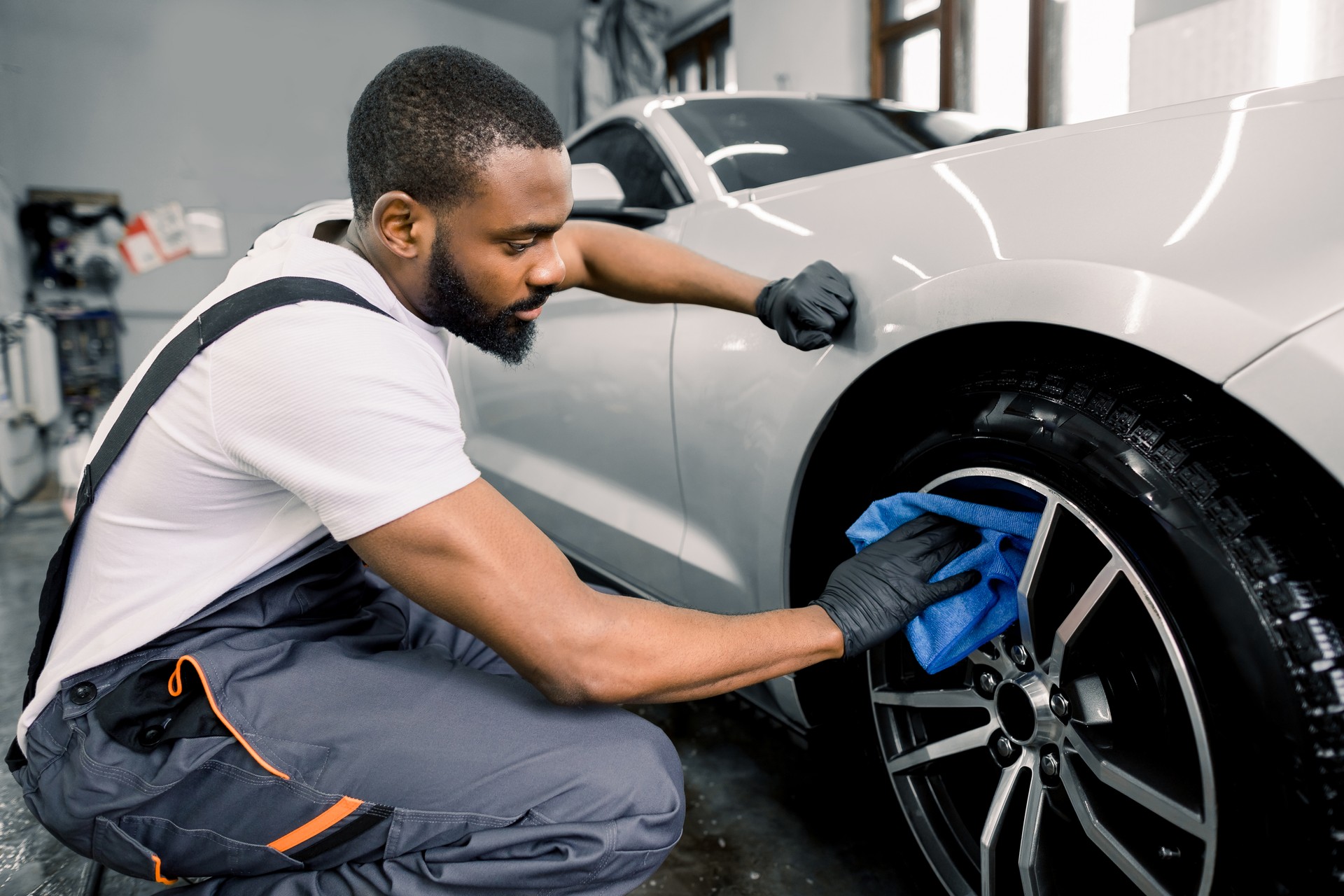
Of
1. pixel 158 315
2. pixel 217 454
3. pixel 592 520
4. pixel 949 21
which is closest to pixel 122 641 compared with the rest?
pixel 217 454

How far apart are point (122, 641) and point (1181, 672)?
1.03 meters

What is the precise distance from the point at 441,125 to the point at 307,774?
708 millimetres

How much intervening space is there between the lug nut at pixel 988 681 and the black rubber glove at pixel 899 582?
0.09m

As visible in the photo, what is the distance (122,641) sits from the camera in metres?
0.87

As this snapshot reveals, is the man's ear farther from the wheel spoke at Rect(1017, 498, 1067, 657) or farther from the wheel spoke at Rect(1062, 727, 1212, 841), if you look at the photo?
the wheel spoke at Rect(1062, 727, 1212, 841)

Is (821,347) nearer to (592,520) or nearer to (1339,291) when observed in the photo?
(1339,291)

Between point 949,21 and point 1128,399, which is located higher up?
point 949,21

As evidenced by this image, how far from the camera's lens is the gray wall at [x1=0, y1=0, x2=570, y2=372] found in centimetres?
572

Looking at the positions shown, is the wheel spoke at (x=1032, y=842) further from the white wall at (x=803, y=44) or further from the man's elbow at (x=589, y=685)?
the white wall at (x=803, y=44)

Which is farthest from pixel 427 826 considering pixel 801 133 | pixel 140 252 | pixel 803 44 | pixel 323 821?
pixel 140 252

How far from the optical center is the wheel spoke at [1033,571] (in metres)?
0.77

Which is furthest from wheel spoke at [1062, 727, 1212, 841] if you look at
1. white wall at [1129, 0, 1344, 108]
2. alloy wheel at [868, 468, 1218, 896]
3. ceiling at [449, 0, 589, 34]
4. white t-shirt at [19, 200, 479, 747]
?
ceiling at [449, 0, 589, 34]

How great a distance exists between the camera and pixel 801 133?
1.63m

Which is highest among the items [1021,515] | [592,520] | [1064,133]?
[1064,133]
